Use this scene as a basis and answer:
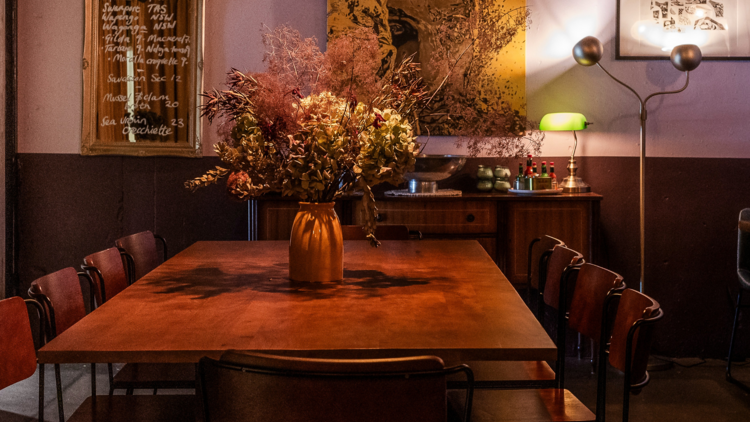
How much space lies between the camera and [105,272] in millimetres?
2197

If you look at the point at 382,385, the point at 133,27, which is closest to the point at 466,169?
the point at 133,27

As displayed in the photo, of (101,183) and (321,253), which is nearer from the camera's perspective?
(321,253)

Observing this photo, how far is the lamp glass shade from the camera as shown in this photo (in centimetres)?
370

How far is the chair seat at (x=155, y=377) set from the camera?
76.9 inches

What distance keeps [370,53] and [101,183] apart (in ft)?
9.53

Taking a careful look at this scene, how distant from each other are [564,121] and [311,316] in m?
2.61

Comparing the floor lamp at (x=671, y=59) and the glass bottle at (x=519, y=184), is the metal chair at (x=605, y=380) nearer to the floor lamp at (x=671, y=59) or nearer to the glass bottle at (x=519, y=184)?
the glass bottle at (x=519, y=184)

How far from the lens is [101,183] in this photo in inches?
161

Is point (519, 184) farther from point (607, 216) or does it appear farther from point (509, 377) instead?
point (509, 377)

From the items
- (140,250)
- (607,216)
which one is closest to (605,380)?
(140,250)

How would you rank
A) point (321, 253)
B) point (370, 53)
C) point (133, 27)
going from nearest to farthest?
point (370, 53) < point (321, 253) < point (133, 27)

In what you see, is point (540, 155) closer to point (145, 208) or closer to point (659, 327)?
point (659, 327)

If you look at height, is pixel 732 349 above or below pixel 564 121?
below

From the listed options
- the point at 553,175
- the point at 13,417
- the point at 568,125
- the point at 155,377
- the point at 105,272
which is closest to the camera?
the point at 155,377
